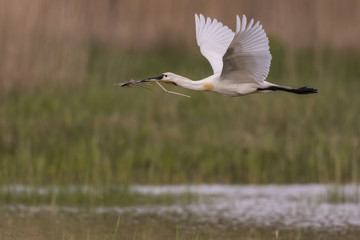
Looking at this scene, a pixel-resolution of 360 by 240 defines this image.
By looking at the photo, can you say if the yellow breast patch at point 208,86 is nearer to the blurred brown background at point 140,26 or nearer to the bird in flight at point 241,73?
the bird in flight at point 241,73

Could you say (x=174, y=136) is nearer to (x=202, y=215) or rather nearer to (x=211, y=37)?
(x=202, y=215)

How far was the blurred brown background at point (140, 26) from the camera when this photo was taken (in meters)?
12.2

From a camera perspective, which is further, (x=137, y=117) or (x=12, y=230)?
(x=137, y=117)

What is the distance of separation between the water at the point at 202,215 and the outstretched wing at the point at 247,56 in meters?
1.40

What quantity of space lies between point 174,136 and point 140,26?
6863 millimetres

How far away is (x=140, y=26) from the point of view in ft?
55.7

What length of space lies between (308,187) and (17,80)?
15.6 feet

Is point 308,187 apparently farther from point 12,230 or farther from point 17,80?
point 17,80

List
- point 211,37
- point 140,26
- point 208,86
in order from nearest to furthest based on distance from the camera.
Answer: point 208,86
point 211,37
point 140,26

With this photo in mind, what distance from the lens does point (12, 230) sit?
23.0ft

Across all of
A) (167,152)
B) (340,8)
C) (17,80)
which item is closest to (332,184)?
(167,152)

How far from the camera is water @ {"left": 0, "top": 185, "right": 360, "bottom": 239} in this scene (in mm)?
7070

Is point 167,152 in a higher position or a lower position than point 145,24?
lower

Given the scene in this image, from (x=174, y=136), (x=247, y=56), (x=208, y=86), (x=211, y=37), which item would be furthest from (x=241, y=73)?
(x=174, y=136)
